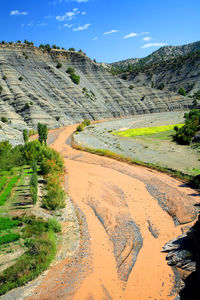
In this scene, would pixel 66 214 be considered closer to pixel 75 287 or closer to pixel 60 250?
pixel 60 250

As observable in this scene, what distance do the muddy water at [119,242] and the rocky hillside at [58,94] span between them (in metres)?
29.1

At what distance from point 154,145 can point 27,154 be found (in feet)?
77.9

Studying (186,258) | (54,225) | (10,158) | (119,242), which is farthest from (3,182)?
(186,258)

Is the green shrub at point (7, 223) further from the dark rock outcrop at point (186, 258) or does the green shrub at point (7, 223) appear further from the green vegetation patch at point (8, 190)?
the dark rock outcrop at point (186, 258)

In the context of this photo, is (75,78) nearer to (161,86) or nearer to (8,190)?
(161,86)

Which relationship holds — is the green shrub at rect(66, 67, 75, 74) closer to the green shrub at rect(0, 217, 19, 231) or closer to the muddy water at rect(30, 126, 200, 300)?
the muddy water at rect(30, 126, 200, 300)

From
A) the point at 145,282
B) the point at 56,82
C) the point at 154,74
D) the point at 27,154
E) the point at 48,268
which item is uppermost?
the point at 154,74

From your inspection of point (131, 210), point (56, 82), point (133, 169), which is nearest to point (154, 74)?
point (56, 82)

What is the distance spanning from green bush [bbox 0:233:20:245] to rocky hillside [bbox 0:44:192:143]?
109 feet

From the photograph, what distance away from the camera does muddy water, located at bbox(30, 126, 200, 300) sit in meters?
10.1

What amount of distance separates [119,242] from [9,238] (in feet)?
21.6

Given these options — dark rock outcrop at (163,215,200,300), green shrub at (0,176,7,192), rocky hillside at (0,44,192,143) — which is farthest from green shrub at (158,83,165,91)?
dark rock outcrop at (163,215,200,300)

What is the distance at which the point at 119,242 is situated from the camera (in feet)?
44.9

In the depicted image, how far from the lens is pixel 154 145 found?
137 feet
